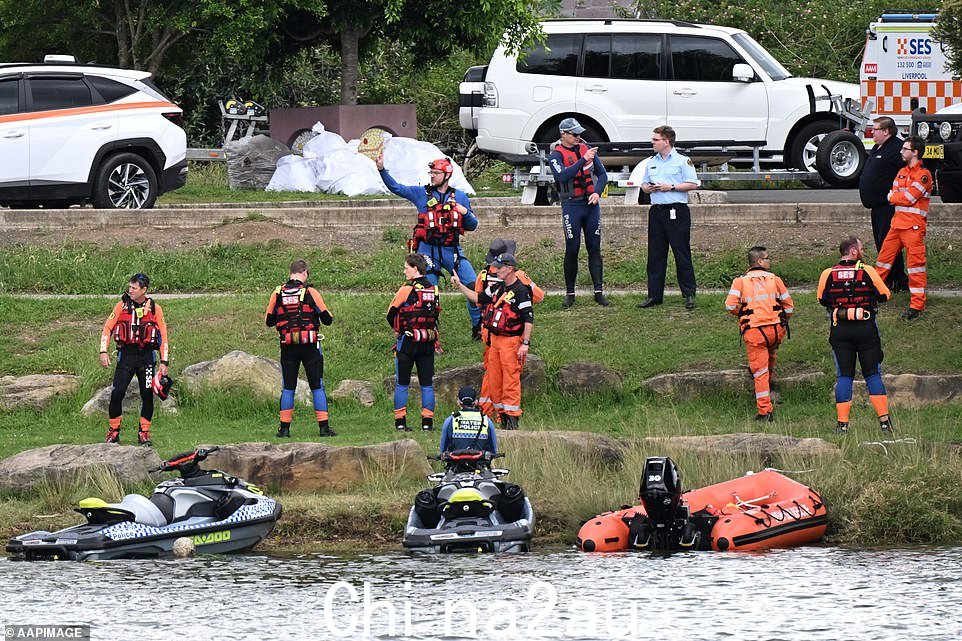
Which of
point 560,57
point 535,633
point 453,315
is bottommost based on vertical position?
point 535,633

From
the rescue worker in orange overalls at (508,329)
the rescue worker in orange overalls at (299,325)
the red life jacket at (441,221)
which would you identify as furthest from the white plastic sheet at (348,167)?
the rescue worker in orange overalls at (299,325)

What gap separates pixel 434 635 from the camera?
11414 millimetres

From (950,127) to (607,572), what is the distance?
33.4 feet

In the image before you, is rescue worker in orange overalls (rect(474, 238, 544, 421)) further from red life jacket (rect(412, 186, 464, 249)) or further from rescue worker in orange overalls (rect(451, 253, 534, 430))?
red life jacket (rect(412, 186, 464, 249))

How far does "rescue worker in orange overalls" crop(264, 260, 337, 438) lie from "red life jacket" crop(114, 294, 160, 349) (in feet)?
3.66

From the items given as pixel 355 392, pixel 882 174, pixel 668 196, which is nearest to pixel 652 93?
pixel 668 196

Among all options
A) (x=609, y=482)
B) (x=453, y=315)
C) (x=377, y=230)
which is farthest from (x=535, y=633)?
(x=377, y=230)

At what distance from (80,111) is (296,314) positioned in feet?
26.0

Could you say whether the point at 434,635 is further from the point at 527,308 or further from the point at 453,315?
the point at 453,315

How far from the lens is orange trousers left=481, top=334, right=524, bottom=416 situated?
1603cm

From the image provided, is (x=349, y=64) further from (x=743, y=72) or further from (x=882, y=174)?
(x=882, y=174)

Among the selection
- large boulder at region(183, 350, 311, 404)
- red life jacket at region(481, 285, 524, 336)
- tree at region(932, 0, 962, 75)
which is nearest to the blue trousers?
red life jacket at region(481, 285, 524, 336)

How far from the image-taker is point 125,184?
76.4ft

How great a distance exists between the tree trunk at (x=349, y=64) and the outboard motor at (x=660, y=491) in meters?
17.6
